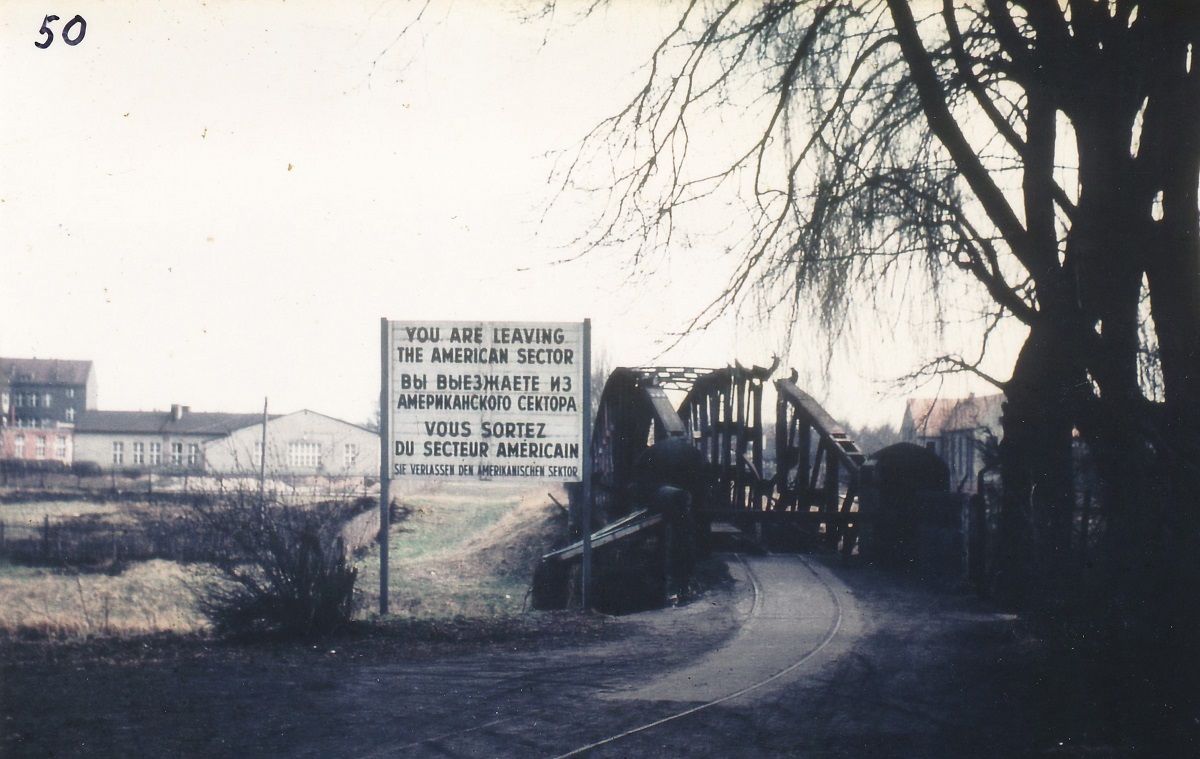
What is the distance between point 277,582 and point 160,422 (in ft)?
171

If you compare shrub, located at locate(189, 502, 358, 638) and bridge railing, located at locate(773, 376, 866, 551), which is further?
bridge railing, located at locate(773, 376, 866, 551)

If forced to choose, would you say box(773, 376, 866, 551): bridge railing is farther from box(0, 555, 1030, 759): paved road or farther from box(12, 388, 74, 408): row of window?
box(12, 388, 74, 408): row of window

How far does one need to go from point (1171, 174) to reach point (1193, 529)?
2.72 metres

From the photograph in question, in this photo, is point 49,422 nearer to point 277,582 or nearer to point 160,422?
point 160,422

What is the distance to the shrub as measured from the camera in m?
9.57

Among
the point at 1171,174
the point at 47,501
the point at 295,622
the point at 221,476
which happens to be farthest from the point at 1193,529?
the point at 47,501

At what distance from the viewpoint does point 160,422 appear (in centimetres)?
5753

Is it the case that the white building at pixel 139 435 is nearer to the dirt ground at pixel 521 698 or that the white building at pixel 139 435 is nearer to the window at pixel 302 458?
the window at pixel 302 458

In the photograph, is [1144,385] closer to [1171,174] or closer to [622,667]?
[1171,174]

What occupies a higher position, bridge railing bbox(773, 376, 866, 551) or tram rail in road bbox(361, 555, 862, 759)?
bridge railing bbox(773, 376, 866, 551)

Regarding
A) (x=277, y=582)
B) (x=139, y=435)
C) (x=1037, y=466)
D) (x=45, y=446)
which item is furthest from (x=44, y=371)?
(x=139, y=435)

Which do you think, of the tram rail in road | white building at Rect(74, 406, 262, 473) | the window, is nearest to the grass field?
the window

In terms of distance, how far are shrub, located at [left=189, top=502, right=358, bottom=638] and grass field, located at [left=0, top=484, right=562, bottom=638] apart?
25.7 inches

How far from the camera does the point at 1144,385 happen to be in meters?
9.94
